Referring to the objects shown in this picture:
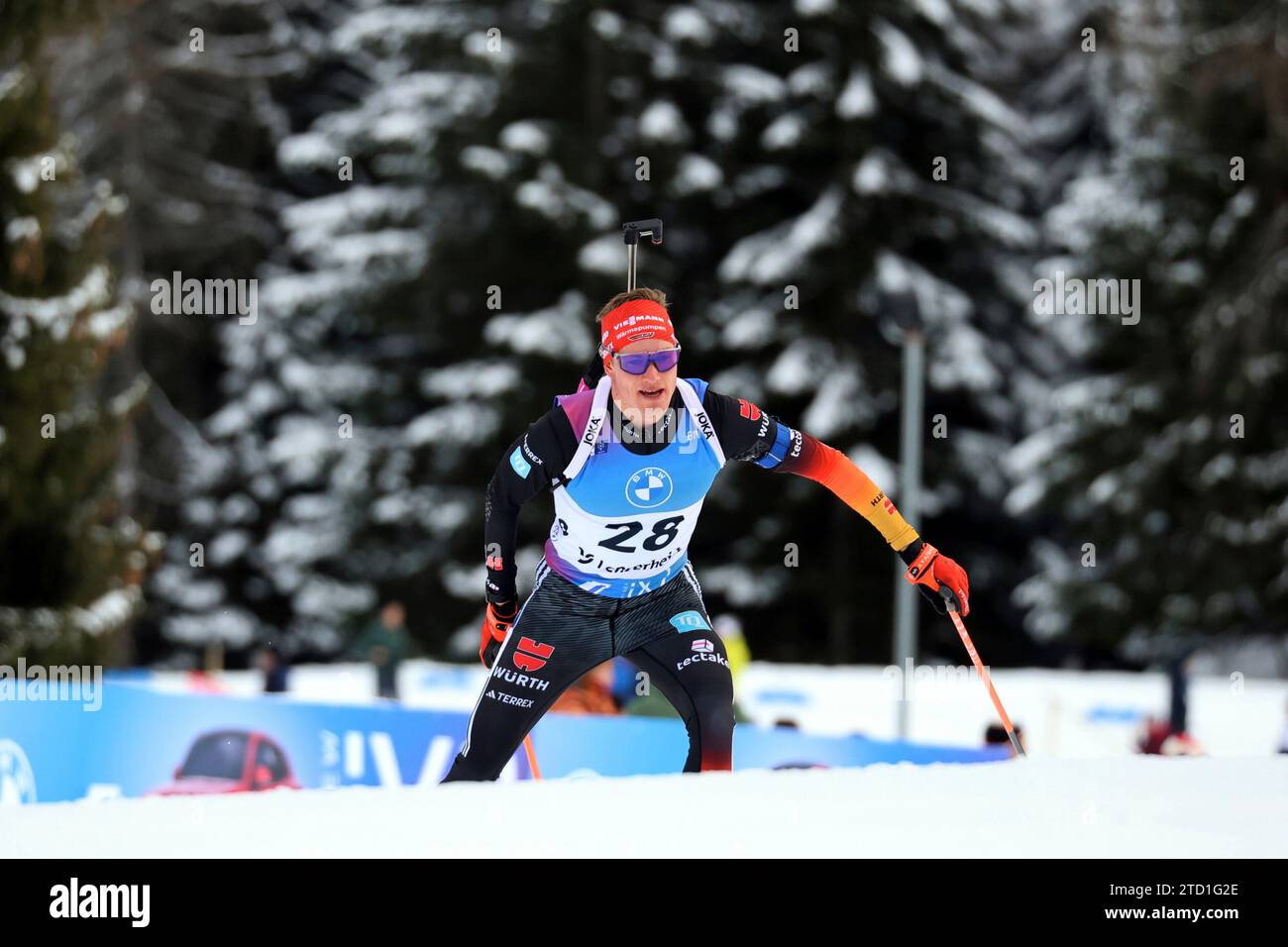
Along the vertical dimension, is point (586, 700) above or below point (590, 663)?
below

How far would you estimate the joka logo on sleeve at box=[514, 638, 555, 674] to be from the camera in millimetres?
5621

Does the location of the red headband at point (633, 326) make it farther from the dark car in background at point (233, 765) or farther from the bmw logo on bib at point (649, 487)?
the dark car in background at point (233, 765)

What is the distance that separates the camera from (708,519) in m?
23.1

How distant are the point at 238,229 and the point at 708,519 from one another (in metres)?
9.74

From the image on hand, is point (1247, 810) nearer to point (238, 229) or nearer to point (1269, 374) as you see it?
point (1269, 374)

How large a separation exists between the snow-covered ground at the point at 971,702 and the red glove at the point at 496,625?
8.04 metres

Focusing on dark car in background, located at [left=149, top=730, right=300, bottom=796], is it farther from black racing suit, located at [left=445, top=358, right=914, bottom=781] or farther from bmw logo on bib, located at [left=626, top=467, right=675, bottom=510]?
bmw logo on bib, located at [left=626, top=467, right=675, bottom=510]

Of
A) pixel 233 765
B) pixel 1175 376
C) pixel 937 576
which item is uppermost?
pixel 1175 376

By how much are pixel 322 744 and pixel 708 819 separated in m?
6.78

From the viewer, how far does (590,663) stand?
572 centimetres

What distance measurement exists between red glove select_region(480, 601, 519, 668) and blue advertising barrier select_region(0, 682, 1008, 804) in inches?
125
